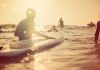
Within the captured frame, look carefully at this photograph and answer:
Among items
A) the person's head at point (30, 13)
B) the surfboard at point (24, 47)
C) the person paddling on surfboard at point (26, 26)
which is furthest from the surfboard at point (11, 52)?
the person's head at point (30, 13)

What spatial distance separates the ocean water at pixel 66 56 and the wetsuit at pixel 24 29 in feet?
0.21

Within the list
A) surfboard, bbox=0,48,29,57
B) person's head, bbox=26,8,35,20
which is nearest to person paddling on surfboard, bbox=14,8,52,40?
person's head, bbox=26,8,35,20

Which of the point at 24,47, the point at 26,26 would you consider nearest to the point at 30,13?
the point at 26,26

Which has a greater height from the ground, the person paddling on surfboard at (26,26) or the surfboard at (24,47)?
the person paddling on surfboard at (26,26)

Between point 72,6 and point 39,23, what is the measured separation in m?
0.33

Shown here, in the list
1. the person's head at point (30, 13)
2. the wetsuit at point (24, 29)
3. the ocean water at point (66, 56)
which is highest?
the person's head at point (30, 13)

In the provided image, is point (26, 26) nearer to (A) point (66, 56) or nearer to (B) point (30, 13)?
(B) point (30, 13)

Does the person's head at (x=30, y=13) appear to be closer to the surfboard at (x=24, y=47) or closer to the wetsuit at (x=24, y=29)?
the wetsuit at (x=24, y=29)

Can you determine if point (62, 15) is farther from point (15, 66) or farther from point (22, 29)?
point (15, 66)

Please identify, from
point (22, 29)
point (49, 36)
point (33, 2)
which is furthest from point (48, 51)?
point (33, 2)

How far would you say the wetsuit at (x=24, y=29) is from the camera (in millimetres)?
2131

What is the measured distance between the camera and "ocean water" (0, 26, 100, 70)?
2051mm

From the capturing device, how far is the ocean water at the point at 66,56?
2.05 m

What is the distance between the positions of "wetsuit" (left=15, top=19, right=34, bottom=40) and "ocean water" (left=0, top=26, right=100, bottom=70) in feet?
0.21
